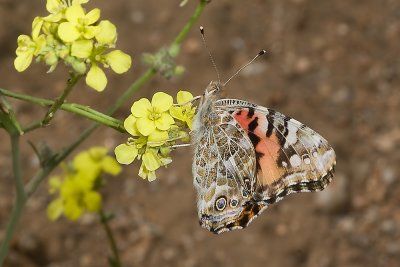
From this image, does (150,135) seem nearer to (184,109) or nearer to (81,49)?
(184,109)

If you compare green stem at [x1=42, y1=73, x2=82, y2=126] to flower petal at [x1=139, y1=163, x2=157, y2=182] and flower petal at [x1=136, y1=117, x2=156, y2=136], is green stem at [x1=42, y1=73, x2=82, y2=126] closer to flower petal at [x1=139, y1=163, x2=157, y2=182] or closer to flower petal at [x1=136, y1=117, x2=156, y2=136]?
flower petal at [x1=136, y1=117, x2=156, y2=136]

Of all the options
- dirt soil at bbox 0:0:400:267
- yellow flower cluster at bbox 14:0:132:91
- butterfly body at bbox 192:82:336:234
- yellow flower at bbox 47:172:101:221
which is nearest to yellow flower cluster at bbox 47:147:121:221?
yellow flower at bbox 47:172:101:221

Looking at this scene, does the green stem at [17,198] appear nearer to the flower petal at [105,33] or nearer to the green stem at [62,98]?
the green stem at [62,98]

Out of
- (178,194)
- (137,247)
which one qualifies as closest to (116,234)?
(137,247)

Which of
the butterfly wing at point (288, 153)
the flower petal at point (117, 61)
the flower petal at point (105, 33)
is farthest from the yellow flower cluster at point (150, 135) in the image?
the butterfly wing at point (288, 153)

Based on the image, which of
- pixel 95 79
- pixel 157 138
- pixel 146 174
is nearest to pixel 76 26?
pixel 95 79

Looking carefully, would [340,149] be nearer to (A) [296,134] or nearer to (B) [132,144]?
(A) [296,134]
